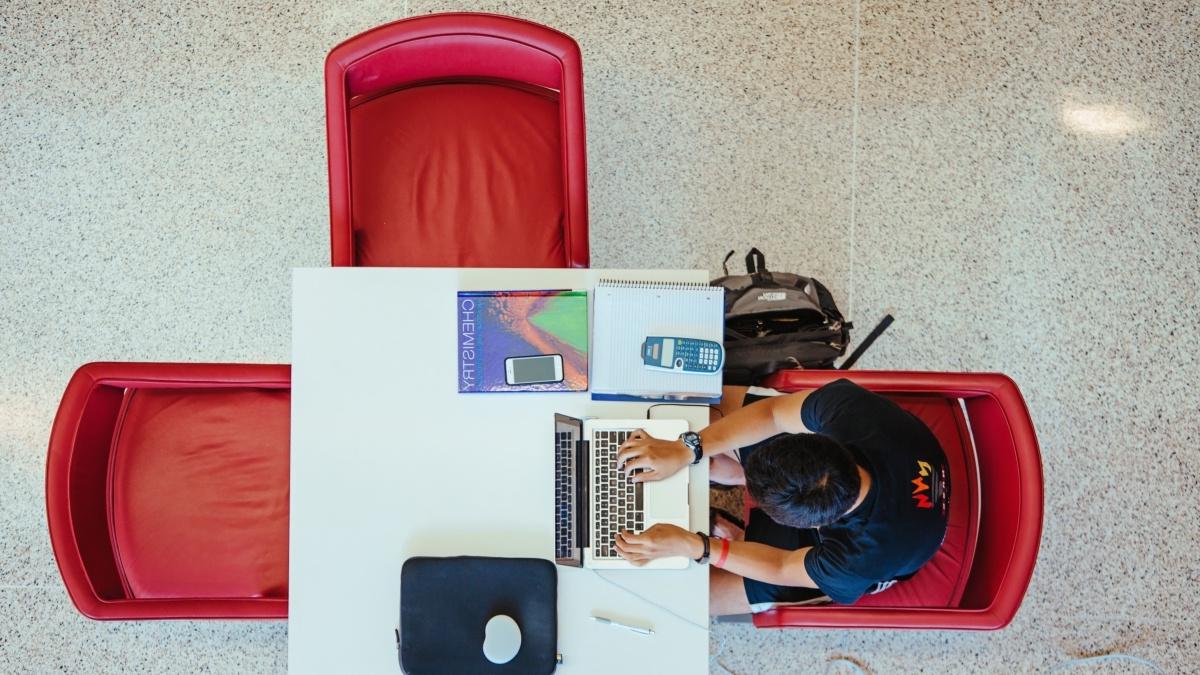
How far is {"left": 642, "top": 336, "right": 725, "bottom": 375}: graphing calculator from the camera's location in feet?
5.48

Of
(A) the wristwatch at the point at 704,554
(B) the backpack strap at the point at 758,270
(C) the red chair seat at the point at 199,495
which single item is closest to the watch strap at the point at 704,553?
(A) the wristwatch at the point at 704,554

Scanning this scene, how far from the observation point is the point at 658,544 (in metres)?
1.62

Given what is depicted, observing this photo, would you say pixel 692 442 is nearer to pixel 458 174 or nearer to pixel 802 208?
pixel 458 174

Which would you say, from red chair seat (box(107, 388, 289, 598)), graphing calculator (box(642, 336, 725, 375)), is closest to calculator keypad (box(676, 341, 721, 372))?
graphing calculator (box(642, 336, 725, 375))

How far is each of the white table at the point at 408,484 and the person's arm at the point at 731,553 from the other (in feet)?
0.20

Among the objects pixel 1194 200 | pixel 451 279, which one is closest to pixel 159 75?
pixel 451 279

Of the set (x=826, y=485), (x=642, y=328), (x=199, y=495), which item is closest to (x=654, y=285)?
(x=642, y=328)

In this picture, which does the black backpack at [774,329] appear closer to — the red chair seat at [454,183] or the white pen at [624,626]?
the red chair seat at [454,183]

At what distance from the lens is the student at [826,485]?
1475 millimetres

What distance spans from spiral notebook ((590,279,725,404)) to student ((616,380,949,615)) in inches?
4.2

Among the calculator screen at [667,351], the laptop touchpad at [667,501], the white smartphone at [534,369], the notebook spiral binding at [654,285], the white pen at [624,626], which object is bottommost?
the white pen at [624,626]

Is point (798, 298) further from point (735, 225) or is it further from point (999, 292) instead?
point (999, 292)

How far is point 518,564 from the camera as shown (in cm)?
162

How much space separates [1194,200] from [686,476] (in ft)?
6.33
